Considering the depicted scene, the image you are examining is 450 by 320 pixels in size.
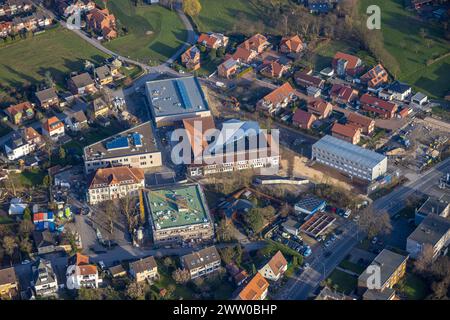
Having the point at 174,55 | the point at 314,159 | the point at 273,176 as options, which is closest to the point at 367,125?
the point at 314,159

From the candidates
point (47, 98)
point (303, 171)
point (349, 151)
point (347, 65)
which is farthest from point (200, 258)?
point (347, 65)

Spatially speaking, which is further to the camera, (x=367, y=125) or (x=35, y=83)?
(x=35, y=83)

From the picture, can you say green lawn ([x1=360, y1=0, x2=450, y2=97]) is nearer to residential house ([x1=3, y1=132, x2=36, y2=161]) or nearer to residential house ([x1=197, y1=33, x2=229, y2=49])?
residential house ([x1=197, y1=33, x2=229, y2=49])

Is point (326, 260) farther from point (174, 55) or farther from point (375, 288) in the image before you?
point (174, 55)

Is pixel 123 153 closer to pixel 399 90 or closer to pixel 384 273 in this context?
pixel 384 273

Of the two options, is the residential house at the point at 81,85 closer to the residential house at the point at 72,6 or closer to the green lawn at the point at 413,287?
the residential house at the point at 72,6

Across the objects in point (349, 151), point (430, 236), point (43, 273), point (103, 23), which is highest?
point (103, 23)
